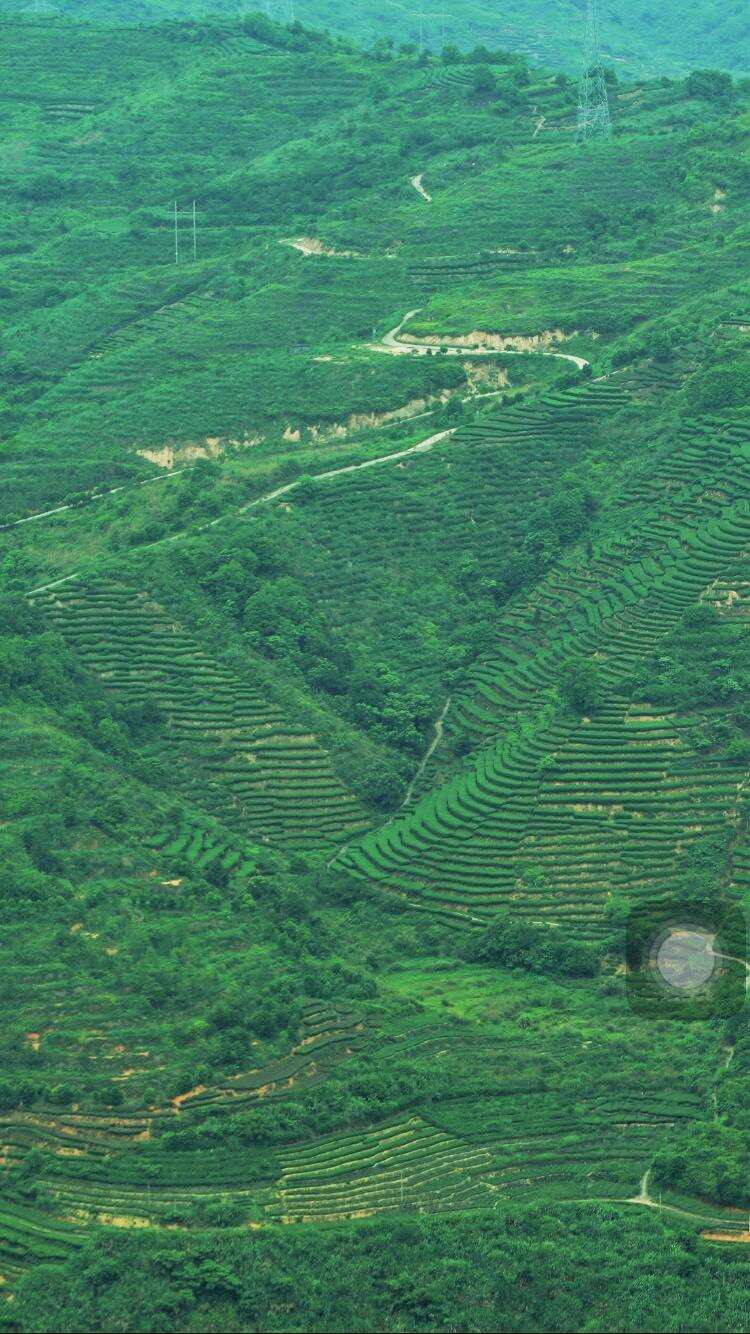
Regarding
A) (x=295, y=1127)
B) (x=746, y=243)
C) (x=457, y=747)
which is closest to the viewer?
(x=295, y=1127)

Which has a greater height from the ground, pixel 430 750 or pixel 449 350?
pixel 449 350

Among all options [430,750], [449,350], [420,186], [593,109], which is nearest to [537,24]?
[593,109]

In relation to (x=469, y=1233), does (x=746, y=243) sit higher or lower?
higher

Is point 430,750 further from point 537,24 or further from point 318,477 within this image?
point 537,24

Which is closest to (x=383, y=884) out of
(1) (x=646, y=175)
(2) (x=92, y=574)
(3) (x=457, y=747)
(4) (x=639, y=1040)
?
(3) (x=457, y=747)

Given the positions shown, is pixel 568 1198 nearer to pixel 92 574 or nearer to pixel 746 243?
pixel 92 574

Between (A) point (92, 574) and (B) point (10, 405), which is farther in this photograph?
(B) point (10, 405)

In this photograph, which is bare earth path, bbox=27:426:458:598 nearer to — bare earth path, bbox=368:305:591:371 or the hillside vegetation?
the hillside vegetation

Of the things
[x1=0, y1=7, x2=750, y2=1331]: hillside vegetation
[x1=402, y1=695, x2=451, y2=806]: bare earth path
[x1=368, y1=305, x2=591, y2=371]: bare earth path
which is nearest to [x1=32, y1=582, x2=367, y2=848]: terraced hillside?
[x1=0, y1=7, x2=750, y2=1331]: hillside vegetation
